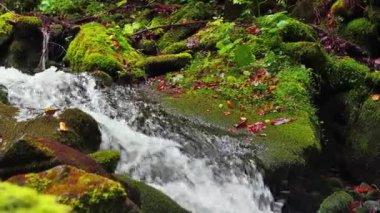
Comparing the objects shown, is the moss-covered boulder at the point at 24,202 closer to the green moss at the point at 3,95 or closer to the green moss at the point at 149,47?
the green moss at the point at 3,95

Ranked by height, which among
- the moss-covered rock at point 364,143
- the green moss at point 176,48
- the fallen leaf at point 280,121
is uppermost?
the green moss at point 176,48

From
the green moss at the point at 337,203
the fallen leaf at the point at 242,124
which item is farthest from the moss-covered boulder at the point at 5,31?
the green moss at the point at 337,203

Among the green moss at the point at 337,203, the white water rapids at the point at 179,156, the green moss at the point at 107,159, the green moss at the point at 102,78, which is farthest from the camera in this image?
the green moss at the point at 102,78

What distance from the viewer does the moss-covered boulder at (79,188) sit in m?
3.19

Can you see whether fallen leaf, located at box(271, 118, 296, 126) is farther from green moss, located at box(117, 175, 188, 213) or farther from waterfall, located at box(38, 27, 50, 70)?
waterfall, located at box(38, 27, 50, 70)

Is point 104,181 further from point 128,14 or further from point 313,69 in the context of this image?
point 128,14

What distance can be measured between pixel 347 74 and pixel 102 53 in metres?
4.02

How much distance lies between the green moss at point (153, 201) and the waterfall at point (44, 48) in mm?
5546

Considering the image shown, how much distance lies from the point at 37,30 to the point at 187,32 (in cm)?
294

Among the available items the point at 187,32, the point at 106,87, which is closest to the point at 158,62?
the point at 106,87

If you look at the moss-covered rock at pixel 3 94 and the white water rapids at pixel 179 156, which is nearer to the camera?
the white water rapids at pixel 179 156

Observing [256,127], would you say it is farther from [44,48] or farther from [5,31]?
[5,31]

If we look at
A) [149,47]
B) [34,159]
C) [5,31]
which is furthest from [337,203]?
[5,31]

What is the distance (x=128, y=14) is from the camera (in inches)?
484
